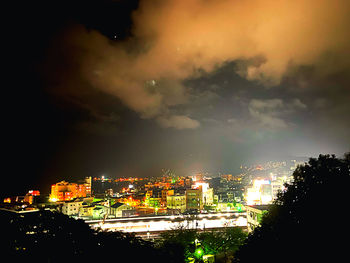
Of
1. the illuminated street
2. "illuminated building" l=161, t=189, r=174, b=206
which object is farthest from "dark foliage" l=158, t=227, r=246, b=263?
"illuminated building" l=161, t=189, r=174, b=206

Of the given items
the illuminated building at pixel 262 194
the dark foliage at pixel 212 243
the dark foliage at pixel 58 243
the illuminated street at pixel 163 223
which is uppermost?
the dark foliage at pixel 58 243

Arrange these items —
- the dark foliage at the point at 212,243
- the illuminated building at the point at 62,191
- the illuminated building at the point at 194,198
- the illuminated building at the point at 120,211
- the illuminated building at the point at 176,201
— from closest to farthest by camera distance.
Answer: the dark foliage at the point at 212,243
the illuminated building at the point at 120,211
the illuminated building at the point at 194,198
the illuminated building at the point at 176,201
the illuminated building at the point at 62,191

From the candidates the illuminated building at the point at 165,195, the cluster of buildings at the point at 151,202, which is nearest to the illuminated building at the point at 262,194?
the cluster of buildings at the point at 151,202

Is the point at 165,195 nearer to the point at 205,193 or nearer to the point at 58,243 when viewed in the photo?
the point at 205,193

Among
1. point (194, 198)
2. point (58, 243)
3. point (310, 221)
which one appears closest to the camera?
point (58, 243)

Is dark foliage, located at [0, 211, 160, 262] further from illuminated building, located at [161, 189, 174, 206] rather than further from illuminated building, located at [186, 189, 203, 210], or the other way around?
illuminated building, located at [161, 189, 174, 206]

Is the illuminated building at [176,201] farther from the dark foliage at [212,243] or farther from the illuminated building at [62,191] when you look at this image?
the dark foliage at [212,243]

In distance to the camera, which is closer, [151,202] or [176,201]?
[176,201]

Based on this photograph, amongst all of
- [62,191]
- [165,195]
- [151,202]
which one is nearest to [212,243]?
[151,202]
